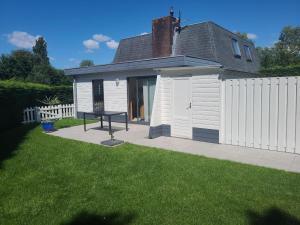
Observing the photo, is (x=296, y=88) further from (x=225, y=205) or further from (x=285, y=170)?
(x=225, y=205)

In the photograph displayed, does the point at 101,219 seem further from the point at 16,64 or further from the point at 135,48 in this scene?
the point at 16,64

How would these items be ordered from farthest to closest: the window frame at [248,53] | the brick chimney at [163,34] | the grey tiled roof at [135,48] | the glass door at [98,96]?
the window frame at [248,53]
the grey tiled roof at [135,48]
the brick chimney at [163,34]
the glass door at [98,96]

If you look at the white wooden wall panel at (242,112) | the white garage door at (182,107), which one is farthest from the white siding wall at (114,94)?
the white wooden wall panel at (242,112)

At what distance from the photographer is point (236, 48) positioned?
16719 millimetres

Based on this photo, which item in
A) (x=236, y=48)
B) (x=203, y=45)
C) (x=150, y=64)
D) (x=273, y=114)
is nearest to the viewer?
(x=273, y=114)

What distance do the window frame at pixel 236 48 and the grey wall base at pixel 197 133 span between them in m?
9.49

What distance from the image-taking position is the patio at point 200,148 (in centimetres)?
577

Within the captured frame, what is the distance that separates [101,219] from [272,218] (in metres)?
2.43

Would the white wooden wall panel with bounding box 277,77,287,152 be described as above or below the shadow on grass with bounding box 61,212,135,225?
above

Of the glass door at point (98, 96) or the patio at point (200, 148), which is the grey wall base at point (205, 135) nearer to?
the patio at point (200, 148)

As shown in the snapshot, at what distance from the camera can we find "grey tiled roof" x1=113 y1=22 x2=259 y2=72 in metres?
13.5

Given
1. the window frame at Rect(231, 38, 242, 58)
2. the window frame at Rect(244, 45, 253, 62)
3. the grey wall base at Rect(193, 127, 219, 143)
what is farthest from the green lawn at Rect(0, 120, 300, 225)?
the window frame at Rect(244, 45, 253, 62)

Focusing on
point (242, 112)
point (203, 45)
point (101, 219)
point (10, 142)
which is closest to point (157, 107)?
point (242, 112)

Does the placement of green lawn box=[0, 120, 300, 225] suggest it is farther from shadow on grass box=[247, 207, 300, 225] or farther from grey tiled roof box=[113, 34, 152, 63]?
grey tiled roof box=[113, 34, 152, 63]
